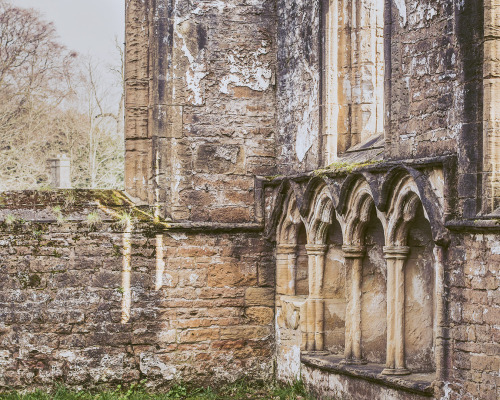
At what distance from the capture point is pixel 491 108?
6227mm

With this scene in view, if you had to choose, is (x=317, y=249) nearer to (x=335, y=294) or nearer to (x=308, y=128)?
(x=335, y=294)

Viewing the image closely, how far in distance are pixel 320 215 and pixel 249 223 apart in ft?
3.45

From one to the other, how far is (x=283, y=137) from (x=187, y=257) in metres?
1.65

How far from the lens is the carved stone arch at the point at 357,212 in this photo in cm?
800

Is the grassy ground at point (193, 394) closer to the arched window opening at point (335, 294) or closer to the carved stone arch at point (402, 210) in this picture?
the arched window opening at point (335, 294)

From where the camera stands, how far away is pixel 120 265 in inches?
361

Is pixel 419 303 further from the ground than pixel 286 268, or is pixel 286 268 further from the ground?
pixel 286 268

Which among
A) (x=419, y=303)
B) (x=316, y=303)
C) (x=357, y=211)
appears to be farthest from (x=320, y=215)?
(x=419, y=303)

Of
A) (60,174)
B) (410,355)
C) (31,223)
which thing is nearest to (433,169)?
(410,355)

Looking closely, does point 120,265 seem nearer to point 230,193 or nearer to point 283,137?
point 230,193

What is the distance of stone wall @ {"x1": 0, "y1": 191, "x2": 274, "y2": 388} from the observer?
29.4 ft

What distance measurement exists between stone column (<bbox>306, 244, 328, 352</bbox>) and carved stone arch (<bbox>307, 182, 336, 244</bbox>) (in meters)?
0.09

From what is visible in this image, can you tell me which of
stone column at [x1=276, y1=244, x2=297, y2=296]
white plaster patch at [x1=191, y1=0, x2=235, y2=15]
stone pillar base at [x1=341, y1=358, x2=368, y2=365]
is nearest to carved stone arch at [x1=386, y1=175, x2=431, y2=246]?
stone pillar base at [x1=341, y1=358, x2=368, y2=365]

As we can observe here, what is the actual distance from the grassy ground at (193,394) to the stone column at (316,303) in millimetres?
495
